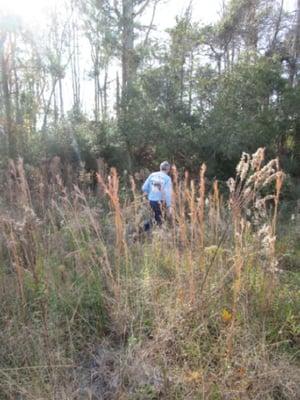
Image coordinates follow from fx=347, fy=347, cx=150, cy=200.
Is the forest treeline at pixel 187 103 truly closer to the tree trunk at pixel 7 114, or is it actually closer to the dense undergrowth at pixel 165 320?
the tree trunk at pixel 7 114

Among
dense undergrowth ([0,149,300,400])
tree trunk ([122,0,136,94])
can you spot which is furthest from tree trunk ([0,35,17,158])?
dense undergrowth ([0,149,300,400])

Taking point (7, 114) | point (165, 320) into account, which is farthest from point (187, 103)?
point (165, 320)

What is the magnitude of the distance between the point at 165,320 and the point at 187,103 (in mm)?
7769

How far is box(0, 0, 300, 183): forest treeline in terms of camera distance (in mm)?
8234

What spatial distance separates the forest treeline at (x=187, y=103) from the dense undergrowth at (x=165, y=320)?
6190 mm

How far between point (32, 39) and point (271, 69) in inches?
278

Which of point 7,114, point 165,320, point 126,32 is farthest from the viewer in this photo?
point 126,32

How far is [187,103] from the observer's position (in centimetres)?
901

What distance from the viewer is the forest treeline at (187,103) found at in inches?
324

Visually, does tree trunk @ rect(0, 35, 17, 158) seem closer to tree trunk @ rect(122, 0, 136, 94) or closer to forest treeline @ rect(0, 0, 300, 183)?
forest treeline @ rect(0, 0, 300, 183)

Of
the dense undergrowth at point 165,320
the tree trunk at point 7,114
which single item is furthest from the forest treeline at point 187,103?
the dense undergrowth at point 165,320

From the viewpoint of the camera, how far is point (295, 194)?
7.69 m

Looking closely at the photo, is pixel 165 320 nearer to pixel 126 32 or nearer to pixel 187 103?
pixel 187 103

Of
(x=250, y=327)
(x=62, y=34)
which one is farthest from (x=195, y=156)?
(x=62, y=34)
